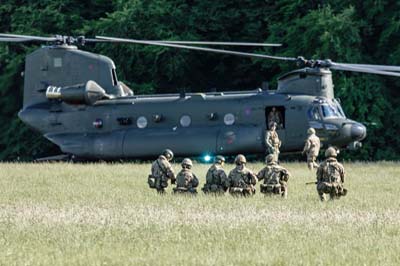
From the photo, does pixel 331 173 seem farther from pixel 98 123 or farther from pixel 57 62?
pixel 57 62

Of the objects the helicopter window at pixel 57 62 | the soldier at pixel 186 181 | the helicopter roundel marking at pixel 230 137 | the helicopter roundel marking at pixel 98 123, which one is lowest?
the soldier at pixel 186 181

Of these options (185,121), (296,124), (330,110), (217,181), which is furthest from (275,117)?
(217,181)

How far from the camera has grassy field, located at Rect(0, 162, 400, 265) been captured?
11.9m

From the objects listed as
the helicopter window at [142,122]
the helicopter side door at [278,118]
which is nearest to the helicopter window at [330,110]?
the helicopter side door at [278,118]

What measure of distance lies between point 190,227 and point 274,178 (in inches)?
201

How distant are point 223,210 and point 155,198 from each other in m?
2.69

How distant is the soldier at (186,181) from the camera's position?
64.2ft

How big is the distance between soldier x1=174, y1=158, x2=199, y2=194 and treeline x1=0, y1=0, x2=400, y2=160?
17.4 m

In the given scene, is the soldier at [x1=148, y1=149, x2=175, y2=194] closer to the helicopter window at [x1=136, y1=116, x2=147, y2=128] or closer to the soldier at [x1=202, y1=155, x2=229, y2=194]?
the soldier at [x1=202, y1=155, x2=229, y2=194]

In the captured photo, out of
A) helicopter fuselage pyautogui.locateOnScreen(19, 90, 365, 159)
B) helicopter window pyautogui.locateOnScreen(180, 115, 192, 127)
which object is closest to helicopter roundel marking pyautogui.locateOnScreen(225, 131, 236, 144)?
helicopter fuselage pyautogui.locateOnScreen(19, 90, 365, 159)

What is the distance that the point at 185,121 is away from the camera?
30.3 metres

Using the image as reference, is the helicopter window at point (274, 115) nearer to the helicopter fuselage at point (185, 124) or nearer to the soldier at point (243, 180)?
the helicopter fuselage at point (185, 124)

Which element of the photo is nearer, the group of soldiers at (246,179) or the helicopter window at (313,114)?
the group of soldiers at (246,179)

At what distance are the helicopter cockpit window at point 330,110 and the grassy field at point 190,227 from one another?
7200 mm
